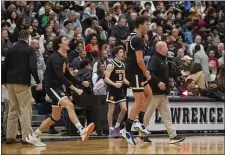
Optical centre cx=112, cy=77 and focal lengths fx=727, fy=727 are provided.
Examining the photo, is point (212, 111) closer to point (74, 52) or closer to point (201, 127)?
point (201, 127)

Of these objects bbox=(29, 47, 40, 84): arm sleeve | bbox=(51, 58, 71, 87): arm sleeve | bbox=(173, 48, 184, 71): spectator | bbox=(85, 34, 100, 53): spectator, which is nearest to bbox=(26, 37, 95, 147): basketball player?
bbox=(51, 58, 71, 87): arm sleeve

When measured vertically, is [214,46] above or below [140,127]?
above

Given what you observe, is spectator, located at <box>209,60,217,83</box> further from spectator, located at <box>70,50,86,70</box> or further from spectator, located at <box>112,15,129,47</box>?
spectator, located at <box>70,50,86,70</box>

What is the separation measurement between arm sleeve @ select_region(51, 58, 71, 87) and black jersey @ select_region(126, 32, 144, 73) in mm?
1276

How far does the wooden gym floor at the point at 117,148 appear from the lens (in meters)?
11.9

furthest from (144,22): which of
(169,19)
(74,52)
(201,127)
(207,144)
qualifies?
(169,19)

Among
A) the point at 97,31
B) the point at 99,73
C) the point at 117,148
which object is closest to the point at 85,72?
A: the point at 99,73

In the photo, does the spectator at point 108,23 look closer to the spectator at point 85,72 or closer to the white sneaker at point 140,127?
the spectator at point 85,72

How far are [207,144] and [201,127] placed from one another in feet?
13.0

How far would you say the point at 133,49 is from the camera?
13.4 meters

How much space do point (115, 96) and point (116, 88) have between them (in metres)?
0.19

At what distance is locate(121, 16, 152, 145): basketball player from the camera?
521 inches

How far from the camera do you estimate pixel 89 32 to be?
21828 millimetres

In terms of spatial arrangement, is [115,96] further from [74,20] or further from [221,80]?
[74,20]
